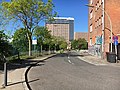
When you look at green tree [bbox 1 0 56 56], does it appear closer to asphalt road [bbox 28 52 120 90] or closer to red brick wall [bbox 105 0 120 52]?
red brick wall [bbox 105 0 120 52]

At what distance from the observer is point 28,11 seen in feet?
139

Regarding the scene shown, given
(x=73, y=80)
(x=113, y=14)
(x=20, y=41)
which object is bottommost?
(x=73, y=80)

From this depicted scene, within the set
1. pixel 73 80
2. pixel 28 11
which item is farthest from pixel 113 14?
pixel 73 80

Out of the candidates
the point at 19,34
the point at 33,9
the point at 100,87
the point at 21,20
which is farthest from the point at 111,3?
the point at 100,87

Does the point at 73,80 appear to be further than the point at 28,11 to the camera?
No

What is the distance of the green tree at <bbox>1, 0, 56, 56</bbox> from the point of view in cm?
4141

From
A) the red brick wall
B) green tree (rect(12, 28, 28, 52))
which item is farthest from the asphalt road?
green tree (rect(12, 28, 28, 52))

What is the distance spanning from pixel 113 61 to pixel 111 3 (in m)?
13.7

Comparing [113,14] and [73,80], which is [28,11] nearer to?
[113,14]

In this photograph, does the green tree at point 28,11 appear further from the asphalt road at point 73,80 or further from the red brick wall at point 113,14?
the asphalt road at point 73,80

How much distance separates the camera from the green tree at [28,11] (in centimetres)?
4141

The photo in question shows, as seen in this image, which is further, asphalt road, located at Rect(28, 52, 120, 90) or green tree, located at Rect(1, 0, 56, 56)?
green tree, located at Rect(1, 0, 56, 56)

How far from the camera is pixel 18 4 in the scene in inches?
1614

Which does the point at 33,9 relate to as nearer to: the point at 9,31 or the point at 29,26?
the point at 29,26
